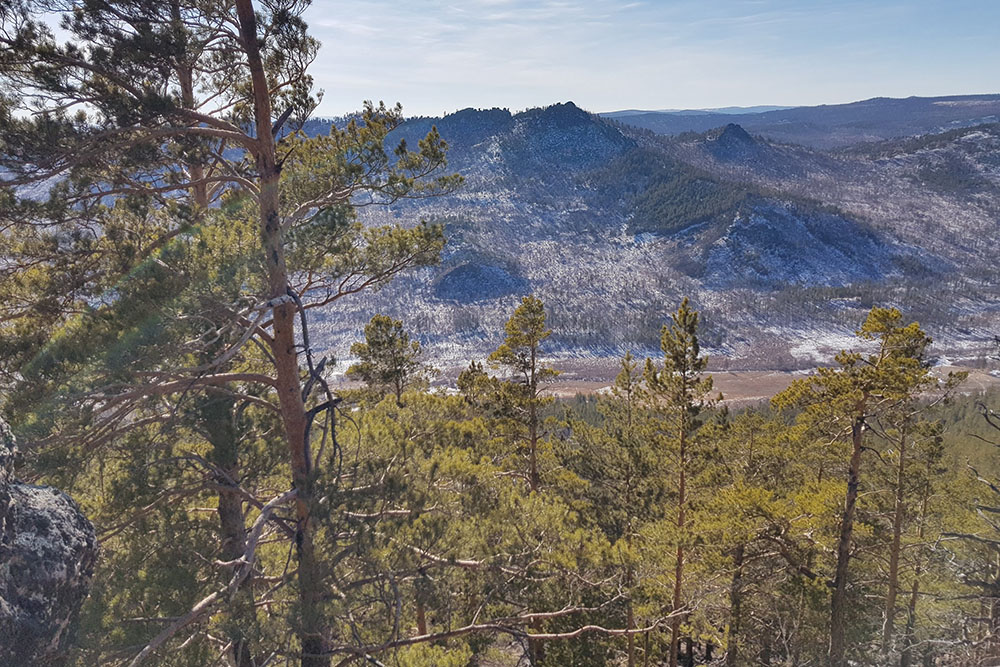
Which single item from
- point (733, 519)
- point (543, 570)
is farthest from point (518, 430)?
point (543, 570)

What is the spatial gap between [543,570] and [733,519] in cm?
517

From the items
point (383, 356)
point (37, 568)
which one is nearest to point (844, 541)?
point (37, 568)

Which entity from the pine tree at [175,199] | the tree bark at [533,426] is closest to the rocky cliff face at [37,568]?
the pine tree at [175,199]

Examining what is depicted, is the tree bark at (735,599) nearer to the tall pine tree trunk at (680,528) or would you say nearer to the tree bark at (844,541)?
the tall pine tree trunk at (680,528)

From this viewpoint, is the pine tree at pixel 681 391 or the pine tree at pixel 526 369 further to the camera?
the pine tree at pixel 526 369

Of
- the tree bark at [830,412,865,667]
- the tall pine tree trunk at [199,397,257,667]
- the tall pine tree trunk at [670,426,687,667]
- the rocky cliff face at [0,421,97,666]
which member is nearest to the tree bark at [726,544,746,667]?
the tall pine tree trunk at [670,426,687,667]

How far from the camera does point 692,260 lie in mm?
119250

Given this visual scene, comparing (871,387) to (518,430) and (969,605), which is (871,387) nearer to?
(518,430)

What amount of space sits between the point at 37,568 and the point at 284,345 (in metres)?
2.84

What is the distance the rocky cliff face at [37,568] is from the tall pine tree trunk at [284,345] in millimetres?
2009

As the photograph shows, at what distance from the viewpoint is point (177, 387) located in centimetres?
558

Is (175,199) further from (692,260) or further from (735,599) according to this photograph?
(692,260)

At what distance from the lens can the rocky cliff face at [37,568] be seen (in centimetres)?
315

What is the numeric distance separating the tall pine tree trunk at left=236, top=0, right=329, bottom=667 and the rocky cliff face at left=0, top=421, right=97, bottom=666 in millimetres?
2009
